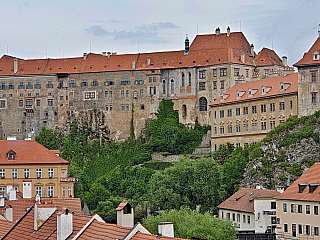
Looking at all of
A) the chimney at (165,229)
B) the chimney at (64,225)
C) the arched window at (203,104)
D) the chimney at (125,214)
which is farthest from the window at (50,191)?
the chimney at (165,229)

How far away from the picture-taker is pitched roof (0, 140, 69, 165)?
72.6 metres

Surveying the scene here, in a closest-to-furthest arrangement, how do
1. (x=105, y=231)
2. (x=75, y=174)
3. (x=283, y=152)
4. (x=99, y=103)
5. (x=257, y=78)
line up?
(x=105, y=231) → (x=283, y=152) → (x=75, y=174) → (x=257, y=78) → (x=99, y=103)

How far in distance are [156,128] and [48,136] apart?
16675mm

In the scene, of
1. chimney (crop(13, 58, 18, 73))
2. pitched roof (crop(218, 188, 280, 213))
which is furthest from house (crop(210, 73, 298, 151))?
chimney (crop(13, 58, 18, 73))

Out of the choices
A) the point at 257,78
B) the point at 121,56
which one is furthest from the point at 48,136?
the point at 257,78

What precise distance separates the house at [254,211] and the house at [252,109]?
51.4 feet

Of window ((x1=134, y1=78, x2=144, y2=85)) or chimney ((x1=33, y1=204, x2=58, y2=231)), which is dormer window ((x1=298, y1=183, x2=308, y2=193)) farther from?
window ((x1=134, y1=78, x2=144, y2=85))

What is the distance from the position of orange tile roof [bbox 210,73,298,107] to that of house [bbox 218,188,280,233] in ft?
55.5

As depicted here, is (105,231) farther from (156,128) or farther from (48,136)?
(48,136)

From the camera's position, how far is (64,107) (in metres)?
107

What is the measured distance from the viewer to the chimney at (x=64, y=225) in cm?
2665

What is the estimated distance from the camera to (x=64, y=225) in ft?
87.7

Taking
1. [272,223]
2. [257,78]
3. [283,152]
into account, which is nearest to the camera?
[272,223]

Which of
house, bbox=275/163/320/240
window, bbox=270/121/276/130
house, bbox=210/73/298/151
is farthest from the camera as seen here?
window, bbox=270/121/276/130
